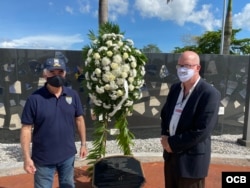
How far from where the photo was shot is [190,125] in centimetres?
267

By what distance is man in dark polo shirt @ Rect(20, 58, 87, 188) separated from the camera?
8.95 feet

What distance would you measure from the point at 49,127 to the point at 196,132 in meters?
1.35

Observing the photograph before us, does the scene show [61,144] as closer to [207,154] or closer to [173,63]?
[207,154]

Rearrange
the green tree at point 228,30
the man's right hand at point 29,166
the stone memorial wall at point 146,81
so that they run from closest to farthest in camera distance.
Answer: the man's right hand at point 29,166
the stone memorial wall at point 146,81
the green tree at point 228,30

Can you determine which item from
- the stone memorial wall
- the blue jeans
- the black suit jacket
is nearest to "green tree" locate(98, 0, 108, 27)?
the stone memorial wall

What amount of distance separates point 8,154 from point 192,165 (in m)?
3.98

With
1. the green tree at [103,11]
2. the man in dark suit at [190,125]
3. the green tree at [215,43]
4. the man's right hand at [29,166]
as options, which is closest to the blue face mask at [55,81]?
the man's right hand at [29,166]

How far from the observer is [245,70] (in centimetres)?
738

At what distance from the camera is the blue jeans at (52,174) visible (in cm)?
284

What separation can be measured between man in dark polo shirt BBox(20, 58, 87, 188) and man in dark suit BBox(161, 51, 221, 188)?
38.8 inches

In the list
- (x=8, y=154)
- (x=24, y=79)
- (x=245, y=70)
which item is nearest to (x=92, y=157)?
(x=8, y=154)

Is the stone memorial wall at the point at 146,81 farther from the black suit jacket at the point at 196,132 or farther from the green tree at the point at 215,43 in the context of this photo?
the green tree at the point at 215,43

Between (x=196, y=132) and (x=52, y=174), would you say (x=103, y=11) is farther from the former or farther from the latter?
(x=196, y=132)

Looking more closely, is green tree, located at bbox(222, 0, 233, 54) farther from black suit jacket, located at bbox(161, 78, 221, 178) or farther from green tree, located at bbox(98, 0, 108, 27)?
black suit jacket, located at bbox(161, 78, 221, 178)
